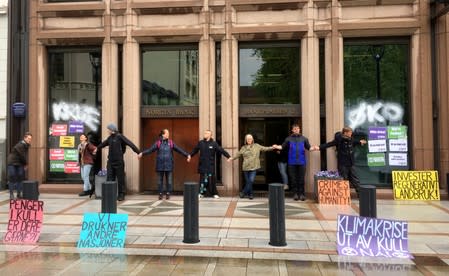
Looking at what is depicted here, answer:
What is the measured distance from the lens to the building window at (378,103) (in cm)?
1266

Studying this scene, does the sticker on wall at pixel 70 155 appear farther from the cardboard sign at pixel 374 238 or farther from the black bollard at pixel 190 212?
the cardboard sign at pixel 374 238

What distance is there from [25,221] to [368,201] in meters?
5.69

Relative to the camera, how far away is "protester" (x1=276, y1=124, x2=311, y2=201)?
1202cm

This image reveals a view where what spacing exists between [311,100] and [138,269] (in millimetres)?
7779

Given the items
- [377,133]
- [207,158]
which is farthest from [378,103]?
[207,158]

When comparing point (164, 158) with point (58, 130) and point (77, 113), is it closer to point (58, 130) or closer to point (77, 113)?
point (77, 113)

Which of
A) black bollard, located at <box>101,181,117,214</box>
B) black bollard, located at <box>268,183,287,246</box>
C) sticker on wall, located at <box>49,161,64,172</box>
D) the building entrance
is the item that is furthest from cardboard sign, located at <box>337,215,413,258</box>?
sticker on wall, located at <box>49,161,64,172</box>

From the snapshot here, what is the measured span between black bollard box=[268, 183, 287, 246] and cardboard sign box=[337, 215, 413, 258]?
0.89 metres

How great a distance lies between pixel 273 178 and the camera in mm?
13695

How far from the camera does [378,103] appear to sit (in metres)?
12.8

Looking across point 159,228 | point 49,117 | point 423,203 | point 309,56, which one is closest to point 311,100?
point 309,56

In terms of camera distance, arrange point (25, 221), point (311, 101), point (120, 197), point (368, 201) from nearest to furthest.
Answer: point (368, 201)
point (25, 221)
point (120, 197)
point (311, 101)

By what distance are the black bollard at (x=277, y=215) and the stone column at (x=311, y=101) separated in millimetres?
5303

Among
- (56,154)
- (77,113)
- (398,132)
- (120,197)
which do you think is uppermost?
(77,113)
